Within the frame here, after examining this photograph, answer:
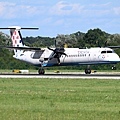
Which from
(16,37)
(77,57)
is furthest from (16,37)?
(77,57)

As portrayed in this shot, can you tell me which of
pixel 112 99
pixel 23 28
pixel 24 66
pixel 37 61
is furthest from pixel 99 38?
pixel 112 99

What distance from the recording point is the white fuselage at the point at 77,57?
68375mm

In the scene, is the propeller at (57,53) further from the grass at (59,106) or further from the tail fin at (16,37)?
the grass at (59,106)

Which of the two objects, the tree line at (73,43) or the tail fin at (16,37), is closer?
the tail fin at (16,37)

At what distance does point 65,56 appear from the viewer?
231 ft

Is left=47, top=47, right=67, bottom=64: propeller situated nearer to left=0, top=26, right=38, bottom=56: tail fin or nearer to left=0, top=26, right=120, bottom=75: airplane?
left=0, top=26, right=120, bottom=75: airplane

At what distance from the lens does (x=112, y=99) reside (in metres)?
27.6

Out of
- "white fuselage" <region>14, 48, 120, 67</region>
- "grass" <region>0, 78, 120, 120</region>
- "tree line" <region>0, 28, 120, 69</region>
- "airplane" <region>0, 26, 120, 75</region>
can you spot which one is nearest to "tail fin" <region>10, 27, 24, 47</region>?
"airplane" <region>0, 26, 120, 75</region>

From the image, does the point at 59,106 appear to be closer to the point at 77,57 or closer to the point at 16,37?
the point at 77,57

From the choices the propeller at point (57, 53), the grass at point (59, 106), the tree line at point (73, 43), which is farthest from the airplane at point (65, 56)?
the grass at point (59, 106)

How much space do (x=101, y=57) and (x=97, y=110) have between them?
45826mm

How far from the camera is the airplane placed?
2694 inches

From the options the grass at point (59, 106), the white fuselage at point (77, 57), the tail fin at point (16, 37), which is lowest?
the grass at point (59, 106)

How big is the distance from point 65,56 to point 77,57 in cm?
186
